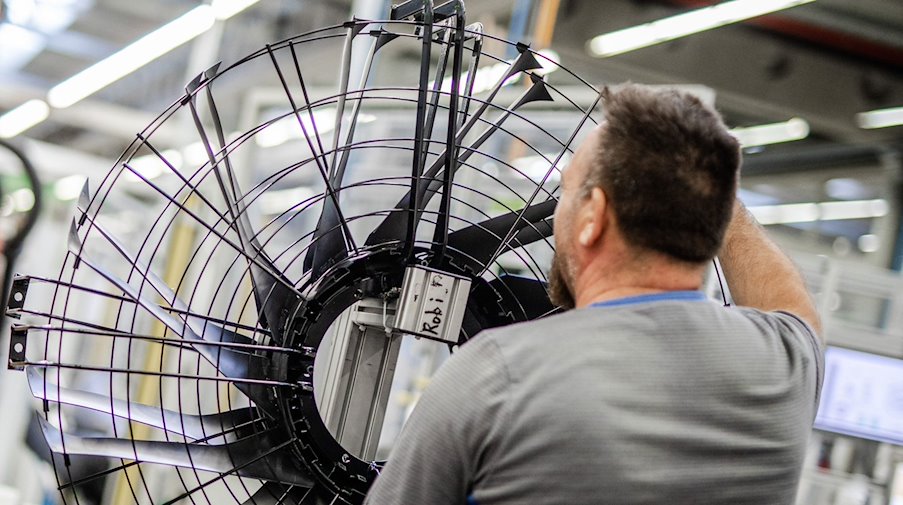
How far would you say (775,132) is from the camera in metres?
8.81

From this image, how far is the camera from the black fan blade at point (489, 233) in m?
1.27

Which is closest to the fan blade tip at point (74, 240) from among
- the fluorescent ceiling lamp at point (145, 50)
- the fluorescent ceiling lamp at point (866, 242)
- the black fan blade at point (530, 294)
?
the black fan blade at point (530, 294)

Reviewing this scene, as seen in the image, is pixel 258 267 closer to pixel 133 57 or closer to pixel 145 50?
pixel 145 50

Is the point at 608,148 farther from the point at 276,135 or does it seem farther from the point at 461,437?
the point at 276,135

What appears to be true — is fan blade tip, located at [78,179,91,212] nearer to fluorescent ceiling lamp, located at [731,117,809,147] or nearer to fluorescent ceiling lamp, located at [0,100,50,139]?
fluorescent ceiling lamp, located at [0,100,50,139]

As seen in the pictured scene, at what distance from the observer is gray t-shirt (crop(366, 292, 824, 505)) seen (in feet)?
2.99

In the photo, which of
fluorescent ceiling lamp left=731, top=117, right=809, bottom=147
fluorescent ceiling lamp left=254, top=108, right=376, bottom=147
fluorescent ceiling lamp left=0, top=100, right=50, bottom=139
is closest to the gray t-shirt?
fluorescent ceiling lamp left=254, top=108, right=376, bottom=147

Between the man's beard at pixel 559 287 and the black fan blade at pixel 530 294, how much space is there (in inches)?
5.4

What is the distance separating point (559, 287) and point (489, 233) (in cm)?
17

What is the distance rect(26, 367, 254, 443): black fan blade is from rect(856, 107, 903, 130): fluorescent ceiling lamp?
6.88 meters

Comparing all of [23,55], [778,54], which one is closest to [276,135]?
[23,55]

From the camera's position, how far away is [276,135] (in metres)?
8.46

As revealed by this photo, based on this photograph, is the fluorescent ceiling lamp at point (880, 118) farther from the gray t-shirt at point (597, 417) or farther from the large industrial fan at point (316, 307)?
the gray t-shirt at point (597, 417)

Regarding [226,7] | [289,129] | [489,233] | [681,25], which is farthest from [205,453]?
[289,129]
